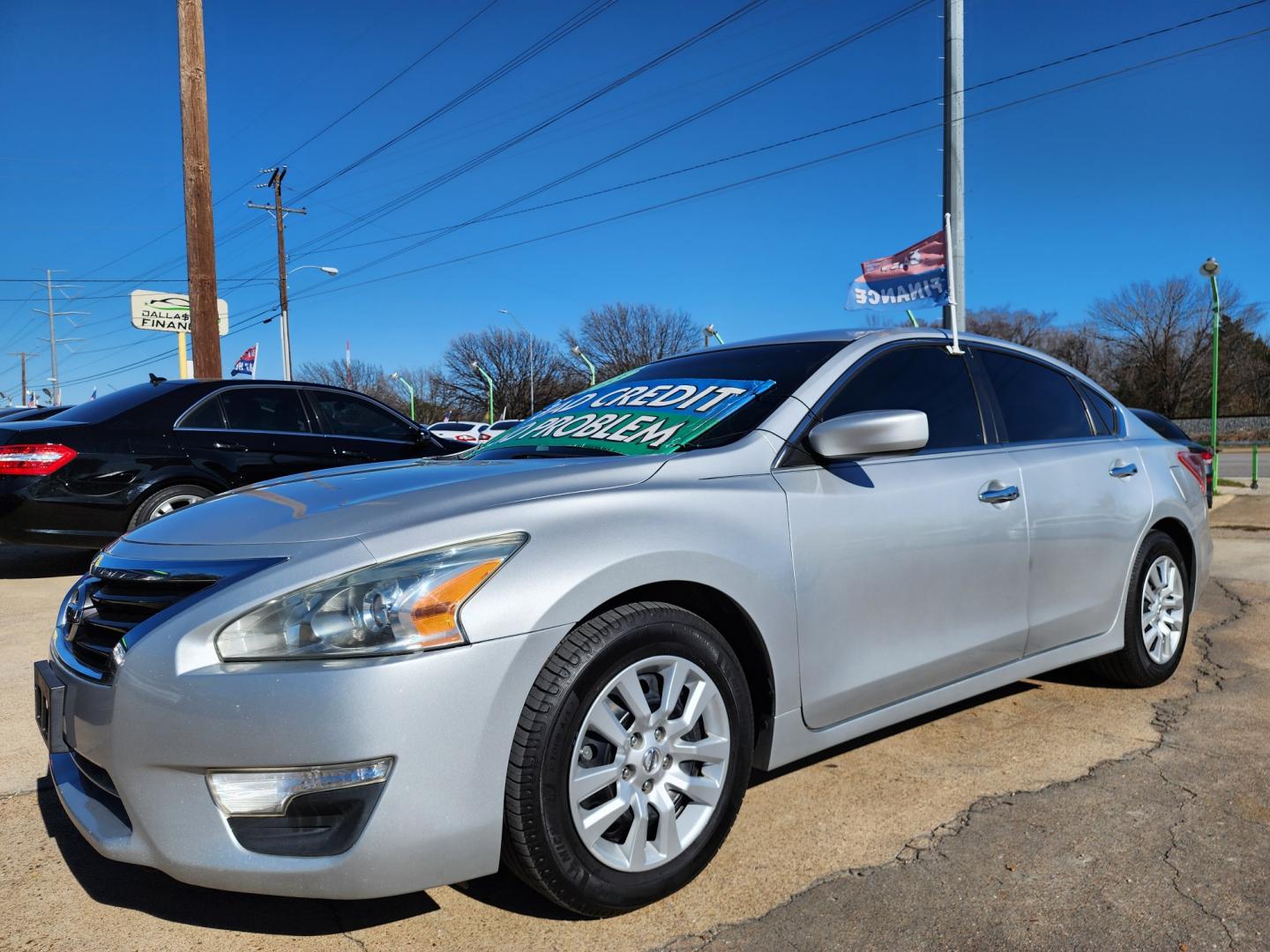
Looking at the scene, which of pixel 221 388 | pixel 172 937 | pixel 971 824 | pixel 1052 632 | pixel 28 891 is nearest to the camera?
pixel 172 937

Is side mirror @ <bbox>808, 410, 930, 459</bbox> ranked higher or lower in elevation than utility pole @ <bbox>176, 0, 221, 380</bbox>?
lower

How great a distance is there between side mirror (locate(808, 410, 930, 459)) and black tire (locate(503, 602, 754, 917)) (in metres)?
0.69

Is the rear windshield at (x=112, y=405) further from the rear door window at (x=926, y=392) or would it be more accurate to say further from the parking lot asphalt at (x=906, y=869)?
the rear door window at (x=926, y=392)

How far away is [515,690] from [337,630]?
40 centimetres

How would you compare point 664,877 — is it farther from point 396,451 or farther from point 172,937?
point 396,451

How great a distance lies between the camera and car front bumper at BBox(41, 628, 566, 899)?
194cm

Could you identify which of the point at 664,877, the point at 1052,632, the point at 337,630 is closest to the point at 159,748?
the point at 337,630

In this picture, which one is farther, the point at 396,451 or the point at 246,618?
the point at 396,451

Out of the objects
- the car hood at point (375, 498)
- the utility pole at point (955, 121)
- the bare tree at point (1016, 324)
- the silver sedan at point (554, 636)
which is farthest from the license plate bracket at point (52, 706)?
the bare tree at point (1016, 324)

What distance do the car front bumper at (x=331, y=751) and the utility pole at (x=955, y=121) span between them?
34.4ft

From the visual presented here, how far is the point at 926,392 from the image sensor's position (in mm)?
3453

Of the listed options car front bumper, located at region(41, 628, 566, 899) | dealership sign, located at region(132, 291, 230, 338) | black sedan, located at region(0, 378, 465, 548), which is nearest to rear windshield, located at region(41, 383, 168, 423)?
black sedan, located at region(0, 378, 465, 548)

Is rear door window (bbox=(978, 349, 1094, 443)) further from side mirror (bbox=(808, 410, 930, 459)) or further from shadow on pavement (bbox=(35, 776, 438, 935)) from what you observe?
shadow on pavement (bbox=(35, 776, 438, 935))

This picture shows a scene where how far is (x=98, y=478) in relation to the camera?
6562 mm
